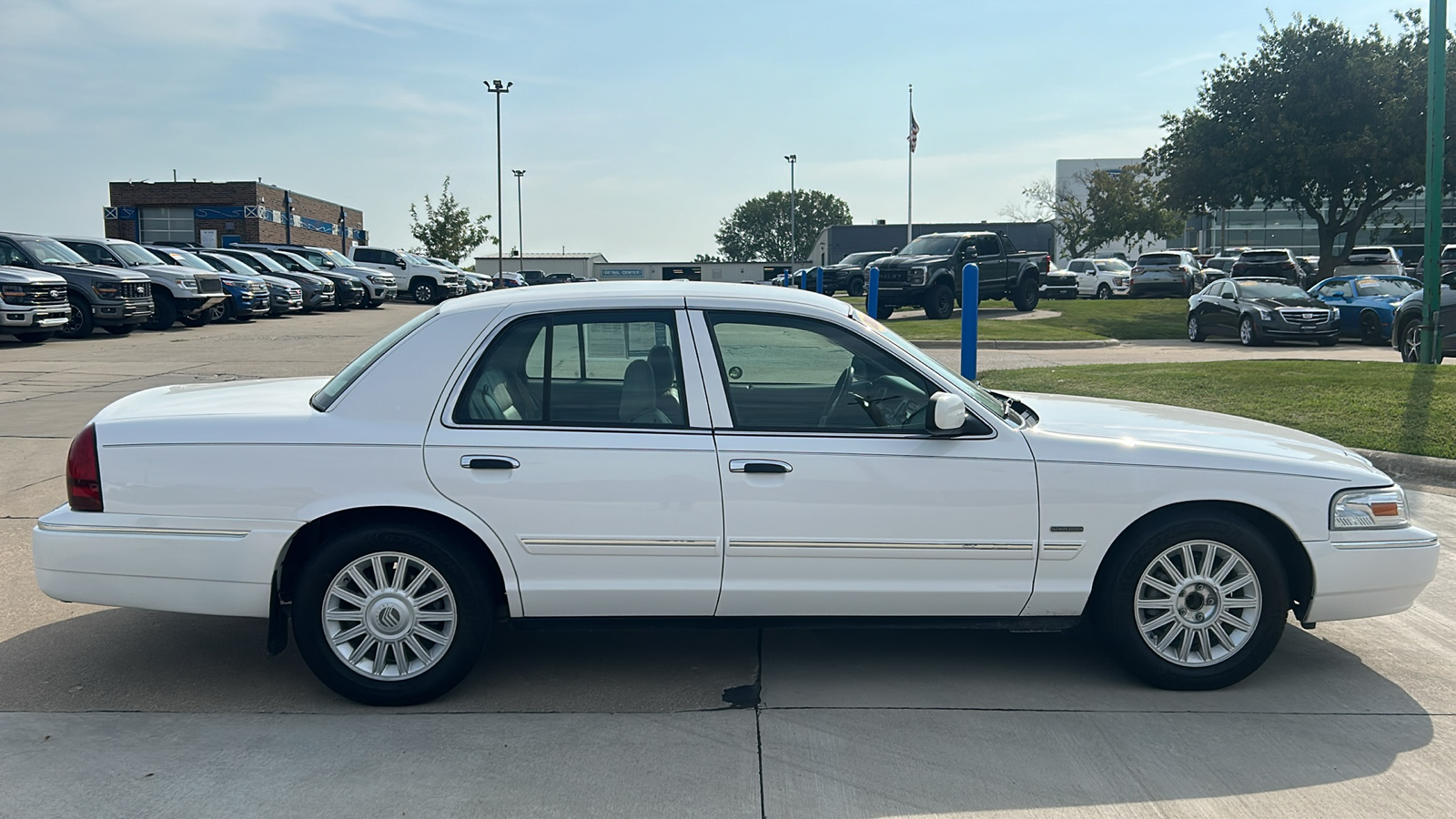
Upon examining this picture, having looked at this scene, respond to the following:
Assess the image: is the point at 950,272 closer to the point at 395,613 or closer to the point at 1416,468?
the point at 1416,468

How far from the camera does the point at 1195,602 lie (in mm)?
4418

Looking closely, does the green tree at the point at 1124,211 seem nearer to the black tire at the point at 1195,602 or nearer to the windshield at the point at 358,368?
the black tire at the point at 1195,602

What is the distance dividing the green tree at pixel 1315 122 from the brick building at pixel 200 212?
1769 inches

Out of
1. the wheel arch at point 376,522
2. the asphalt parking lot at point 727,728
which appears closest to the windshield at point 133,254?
the asphalt parking lot at point 727,728

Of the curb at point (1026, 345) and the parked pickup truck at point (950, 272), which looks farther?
the parked pickup truck at point (950, 272)

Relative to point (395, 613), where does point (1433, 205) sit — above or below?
above

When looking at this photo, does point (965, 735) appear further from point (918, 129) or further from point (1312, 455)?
point (918, 129)

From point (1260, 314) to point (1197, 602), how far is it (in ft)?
63.6

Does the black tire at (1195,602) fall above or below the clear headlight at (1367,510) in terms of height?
below

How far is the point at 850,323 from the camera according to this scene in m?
4.46

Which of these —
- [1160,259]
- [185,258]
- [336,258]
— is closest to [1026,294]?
[1160,259]

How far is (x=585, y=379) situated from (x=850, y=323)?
105 cm

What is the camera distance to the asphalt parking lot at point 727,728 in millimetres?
3551

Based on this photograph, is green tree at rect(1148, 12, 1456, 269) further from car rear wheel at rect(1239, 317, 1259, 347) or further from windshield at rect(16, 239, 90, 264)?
windshield at rect(16, 239, 90, 264)
